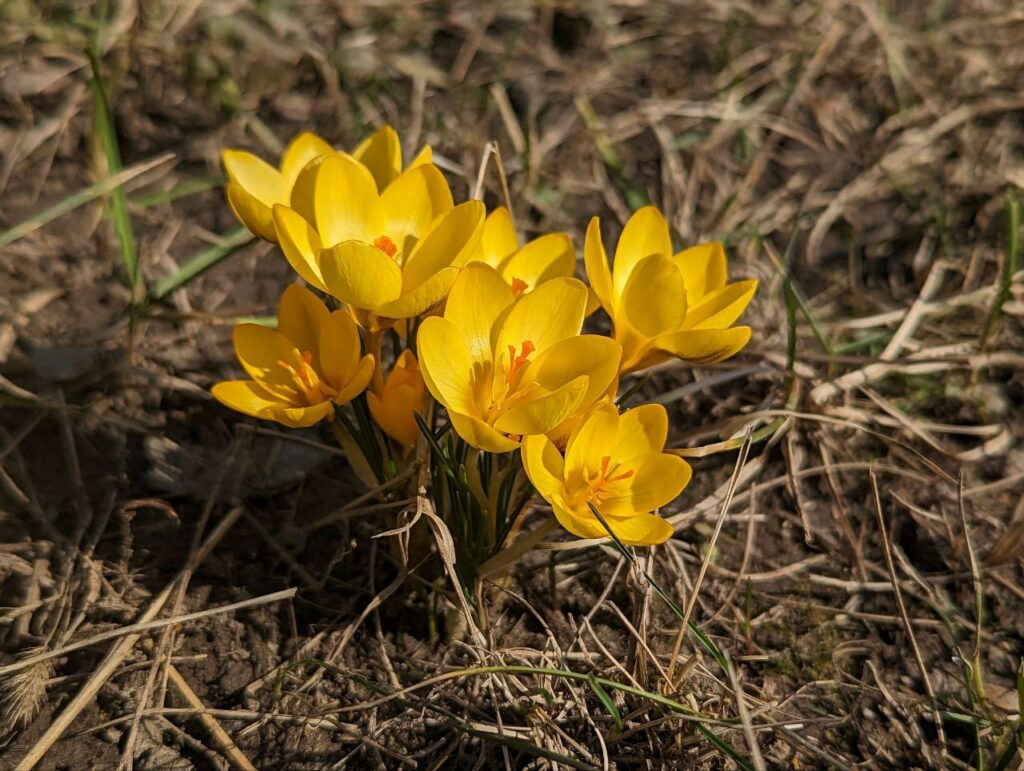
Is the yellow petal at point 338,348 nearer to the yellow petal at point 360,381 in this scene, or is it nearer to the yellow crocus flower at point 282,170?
the yellow petal at point 360,381

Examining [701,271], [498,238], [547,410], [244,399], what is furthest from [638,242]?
[244,399]

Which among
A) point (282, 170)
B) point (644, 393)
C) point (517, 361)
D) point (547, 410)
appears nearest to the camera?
point (547, 410)

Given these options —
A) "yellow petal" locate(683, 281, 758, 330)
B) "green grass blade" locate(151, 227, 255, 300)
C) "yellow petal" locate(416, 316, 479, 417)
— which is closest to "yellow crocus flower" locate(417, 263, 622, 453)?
"yellow petal" locate(416, 316, 479, 417)

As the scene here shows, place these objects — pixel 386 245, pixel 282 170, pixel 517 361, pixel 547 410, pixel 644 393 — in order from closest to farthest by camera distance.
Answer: pixel 547 410, pixel 517 361, pixel 386 245, pixel 282 170, pixel 644 393

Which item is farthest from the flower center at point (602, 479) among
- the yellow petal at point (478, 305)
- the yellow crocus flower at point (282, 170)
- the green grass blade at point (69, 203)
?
the green grass blade at point (69, 203)

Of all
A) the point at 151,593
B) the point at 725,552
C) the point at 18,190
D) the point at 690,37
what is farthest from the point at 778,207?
the point at 18,190

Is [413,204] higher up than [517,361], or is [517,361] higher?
[413,204]

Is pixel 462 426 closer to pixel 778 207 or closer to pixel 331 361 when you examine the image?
pixel 331 361

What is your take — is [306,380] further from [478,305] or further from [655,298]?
[655,298]
